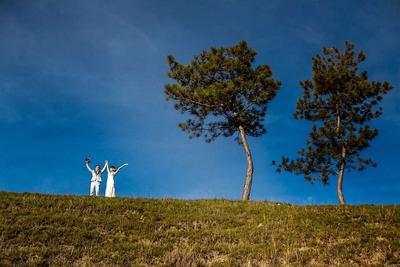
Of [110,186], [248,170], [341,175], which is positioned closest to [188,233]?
[110,186]

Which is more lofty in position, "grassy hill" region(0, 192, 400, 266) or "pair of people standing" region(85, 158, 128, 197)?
"pair of people standing" region(85, 158, 128, 197)

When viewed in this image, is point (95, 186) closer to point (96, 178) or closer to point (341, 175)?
point (96, 178)

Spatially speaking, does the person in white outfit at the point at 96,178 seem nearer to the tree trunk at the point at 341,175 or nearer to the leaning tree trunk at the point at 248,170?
the leaning tree trunk at the point at 248,170

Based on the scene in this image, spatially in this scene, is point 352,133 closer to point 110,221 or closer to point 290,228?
point 290,228

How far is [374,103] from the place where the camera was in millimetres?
36938

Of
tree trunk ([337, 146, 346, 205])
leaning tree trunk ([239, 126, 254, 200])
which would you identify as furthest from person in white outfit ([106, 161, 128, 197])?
tree trunk ([337, 146, 346, 205])

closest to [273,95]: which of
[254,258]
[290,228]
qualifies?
[290,228]

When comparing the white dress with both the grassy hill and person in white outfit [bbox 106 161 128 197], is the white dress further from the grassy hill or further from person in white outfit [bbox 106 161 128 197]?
the grassy hill

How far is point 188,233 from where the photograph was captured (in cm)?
1691

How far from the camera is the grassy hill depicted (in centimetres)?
1401

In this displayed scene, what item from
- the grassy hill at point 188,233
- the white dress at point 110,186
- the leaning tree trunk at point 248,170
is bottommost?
the grassy hill at point 188,233

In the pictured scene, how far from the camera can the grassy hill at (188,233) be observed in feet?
46.0

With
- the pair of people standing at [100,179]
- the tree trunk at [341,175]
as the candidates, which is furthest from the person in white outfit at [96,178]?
the tree trunk at [341,175]

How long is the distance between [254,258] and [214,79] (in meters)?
23.0
